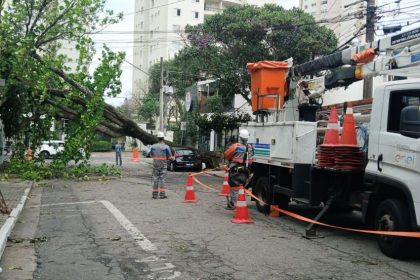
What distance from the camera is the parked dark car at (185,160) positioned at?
2925 centimetres

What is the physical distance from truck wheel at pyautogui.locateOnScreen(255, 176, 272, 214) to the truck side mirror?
4888 millimetres

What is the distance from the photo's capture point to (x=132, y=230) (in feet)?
30.7

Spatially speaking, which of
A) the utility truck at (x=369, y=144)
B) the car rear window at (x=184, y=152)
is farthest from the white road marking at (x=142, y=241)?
the car rear window at (x=184, y=152)

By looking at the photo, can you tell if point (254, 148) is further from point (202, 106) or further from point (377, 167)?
point (202, 106)

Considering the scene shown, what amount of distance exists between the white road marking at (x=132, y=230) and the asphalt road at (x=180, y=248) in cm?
2

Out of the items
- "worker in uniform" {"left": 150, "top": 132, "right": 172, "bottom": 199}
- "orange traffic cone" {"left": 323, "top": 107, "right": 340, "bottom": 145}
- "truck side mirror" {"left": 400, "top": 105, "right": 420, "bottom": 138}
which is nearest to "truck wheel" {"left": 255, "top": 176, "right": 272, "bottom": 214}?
"orange traffic cone" {"left": 323, "top": 107, "right": 340, "bottom": 145}

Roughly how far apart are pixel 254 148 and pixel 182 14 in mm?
68799

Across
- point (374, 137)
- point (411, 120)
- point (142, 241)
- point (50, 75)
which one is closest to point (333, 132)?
point (374, 137)

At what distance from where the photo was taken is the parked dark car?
1152 inches

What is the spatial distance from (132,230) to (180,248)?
69.8 inches

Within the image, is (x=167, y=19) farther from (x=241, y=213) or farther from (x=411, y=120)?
(x=411, y=120)

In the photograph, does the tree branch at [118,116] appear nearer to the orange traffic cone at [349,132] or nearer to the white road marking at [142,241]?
the white road marking at [142,241]

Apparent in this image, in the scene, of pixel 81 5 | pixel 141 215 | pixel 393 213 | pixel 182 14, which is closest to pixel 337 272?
pixel 393 213

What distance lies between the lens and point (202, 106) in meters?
42.5
